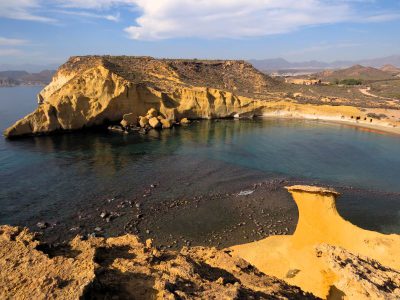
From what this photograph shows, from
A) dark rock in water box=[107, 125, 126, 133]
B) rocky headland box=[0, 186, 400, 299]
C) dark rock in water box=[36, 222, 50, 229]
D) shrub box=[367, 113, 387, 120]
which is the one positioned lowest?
dark rock in water box=[36, 222, 50, 229]

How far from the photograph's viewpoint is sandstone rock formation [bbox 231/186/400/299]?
9.39m

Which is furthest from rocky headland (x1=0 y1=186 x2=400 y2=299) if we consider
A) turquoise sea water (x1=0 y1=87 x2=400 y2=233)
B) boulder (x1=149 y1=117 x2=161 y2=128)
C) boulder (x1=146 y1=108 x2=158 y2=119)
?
boulder (x1=146 y1=108 x2=158 y2=119)

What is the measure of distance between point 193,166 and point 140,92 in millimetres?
28773

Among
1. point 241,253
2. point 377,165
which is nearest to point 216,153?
point 377,165

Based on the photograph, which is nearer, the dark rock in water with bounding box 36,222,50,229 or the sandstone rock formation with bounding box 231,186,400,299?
the sandstone rock formation with bounding box 231,186,400,299

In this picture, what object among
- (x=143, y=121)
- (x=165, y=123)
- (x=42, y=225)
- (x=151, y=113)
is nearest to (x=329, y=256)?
(x=42, y=225)

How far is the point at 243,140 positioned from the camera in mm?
52094

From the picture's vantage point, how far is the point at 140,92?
201ft

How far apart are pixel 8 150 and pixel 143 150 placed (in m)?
17.9

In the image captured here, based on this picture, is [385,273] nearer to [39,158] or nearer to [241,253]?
[241,253]

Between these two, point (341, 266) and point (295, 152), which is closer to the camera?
point (341, 266)

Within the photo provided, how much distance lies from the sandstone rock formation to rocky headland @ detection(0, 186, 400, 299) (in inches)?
1.6

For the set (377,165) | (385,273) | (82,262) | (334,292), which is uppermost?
(82,262)

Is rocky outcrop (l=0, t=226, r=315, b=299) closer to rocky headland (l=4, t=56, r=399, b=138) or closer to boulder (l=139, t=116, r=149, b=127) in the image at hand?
rocky headland (l=4, t=56, r=399, b=138)
